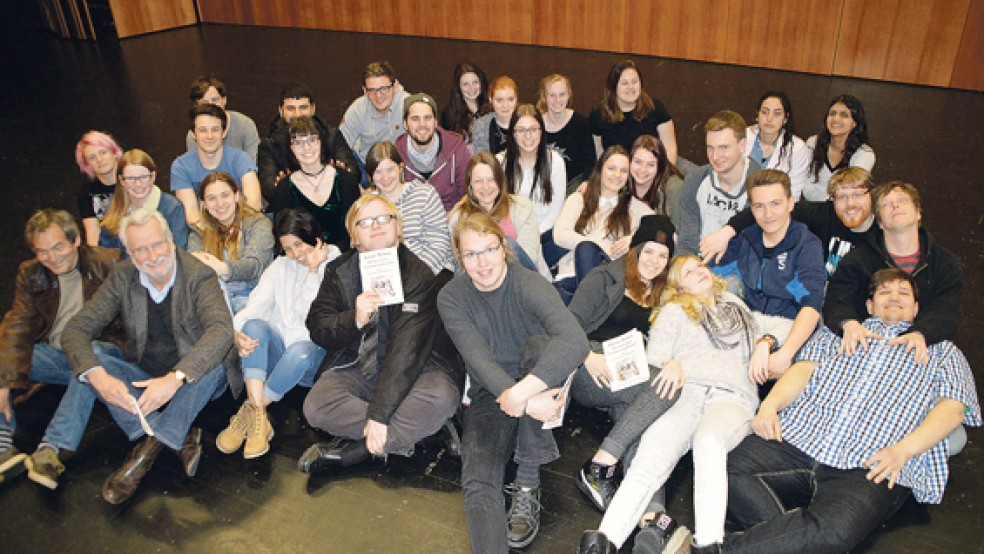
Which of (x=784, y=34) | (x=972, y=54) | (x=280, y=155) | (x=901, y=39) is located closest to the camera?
(x=280, y=155)

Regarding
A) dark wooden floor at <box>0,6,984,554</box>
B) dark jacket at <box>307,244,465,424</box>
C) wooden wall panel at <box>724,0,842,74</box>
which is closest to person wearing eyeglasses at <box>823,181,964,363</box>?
dark wooden floor at <box>0,6,984,554</box>

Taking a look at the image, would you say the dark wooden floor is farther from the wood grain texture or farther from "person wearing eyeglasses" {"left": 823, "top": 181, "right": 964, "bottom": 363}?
"person wearing eyeglasses" {"left": 823, "top": 181, "right": 964, "bottom": 363}

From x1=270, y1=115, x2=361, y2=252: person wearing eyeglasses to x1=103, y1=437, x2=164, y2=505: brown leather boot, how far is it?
4.91ft

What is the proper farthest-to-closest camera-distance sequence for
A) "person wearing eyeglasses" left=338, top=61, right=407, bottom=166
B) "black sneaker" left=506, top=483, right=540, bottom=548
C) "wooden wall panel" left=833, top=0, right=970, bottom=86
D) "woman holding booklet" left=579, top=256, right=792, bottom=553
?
"wooden wall panel" left=833, top=0, right=970, bottom=86 < "person wearing eyeglasses" left=338, top=61, right=407, bottom=166 < "black sneaker" left=506, top=483, right=540, bottom=548 < "woman holding booklet" left=579, top=256, right=792, bottom=553

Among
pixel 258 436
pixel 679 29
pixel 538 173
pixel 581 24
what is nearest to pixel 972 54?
pixel 679 29

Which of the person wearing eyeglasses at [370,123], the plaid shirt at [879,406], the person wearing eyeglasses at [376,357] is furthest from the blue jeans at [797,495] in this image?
the person wearing eyeglasses at [370,123]

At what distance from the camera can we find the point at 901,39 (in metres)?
8.60

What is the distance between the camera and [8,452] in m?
3.40

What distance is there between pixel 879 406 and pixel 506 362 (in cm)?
154

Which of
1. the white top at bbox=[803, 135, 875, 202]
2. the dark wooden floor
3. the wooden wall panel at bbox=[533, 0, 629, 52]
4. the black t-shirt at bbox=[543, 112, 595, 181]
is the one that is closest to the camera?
the dark wooden floor

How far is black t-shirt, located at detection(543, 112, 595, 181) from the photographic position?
16.9ft

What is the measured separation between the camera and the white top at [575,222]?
4.18 meters

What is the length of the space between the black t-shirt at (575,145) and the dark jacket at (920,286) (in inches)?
84.0

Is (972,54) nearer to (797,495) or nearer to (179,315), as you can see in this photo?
(797,495)
